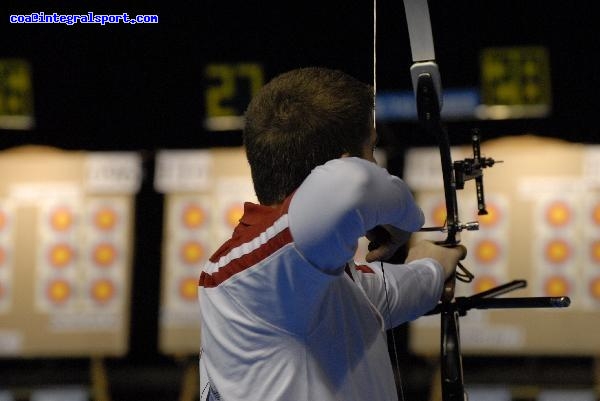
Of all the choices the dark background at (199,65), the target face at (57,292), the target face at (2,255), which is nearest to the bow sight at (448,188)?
the dark background at (199,65)

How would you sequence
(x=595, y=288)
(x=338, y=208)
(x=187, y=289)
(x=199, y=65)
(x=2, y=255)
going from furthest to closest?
1. (x=2, y=255)
2. (x=187, y=289)
3. (x=199, y=65)
4. (x=595, y=288)
5. (x=338, y=208)

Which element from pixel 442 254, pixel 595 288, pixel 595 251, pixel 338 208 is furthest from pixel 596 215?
pixel 338 208

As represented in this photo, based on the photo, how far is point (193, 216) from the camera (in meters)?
4.59

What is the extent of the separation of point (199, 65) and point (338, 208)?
3440mm

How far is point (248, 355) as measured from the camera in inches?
44.2

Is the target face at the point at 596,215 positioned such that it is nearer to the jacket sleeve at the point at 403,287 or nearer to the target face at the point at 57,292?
the target face at the point at 57,292

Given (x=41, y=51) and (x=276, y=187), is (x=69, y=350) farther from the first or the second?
(x=276, y=187)

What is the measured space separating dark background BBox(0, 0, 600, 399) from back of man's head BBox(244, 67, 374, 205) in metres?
2.84

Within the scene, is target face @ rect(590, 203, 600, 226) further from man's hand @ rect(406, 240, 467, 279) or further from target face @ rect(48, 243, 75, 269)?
man's hand @ rect(406, 240, 467, 279)

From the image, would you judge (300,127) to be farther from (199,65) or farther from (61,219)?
(61,219)

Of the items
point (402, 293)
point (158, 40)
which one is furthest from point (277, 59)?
point (402, 293)

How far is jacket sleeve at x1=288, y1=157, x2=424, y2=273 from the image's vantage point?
0.97 m

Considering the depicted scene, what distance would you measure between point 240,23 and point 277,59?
23 cm

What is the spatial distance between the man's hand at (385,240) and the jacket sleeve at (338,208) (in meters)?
0.11
